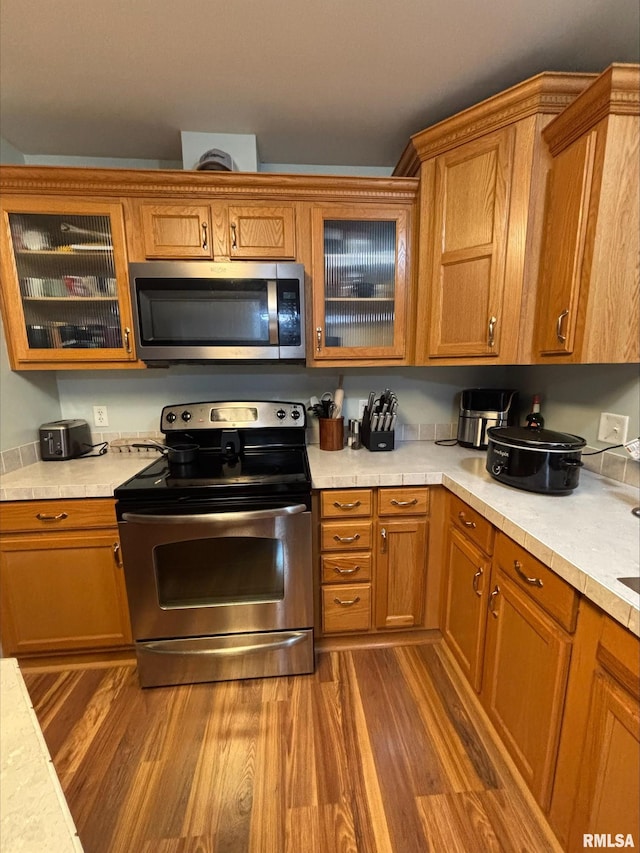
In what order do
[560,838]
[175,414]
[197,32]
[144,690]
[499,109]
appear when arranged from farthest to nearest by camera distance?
[175,414] → [144,690] → [499,109] → [197,32] → [560,838]

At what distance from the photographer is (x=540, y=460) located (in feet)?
4.07

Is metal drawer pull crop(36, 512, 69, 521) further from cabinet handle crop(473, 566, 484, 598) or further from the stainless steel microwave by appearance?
cabinet handle crop(473, 566, 484, 598)

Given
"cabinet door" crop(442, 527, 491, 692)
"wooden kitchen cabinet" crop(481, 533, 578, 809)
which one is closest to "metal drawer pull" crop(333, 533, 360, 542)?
"cabinet door" crop(442, 527, 491, 692)

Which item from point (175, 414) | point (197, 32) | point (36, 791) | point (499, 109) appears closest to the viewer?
point (36, 791)

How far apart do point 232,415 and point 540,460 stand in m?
1.42

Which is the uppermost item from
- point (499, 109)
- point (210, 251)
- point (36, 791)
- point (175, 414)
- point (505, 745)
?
point (499, 109)

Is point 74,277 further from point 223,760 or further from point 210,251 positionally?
point 223,760

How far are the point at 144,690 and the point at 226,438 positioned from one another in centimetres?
116

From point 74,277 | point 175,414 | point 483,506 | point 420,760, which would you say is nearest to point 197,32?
point 74,277

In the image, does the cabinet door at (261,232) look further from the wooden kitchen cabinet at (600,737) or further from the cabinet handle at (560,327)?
the wooden kitchen cabinet at (600,737)

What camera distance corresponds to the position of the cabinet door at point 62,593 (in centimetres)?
154

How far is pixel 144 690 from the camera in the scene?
5.15ft

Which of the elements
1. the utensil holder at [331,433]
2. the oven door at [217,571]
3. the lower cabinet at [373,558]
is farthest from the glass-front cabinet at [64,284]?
the lower cabinet at [373,558]

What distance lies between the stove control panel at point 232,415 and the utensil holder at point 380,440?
0.36 m
